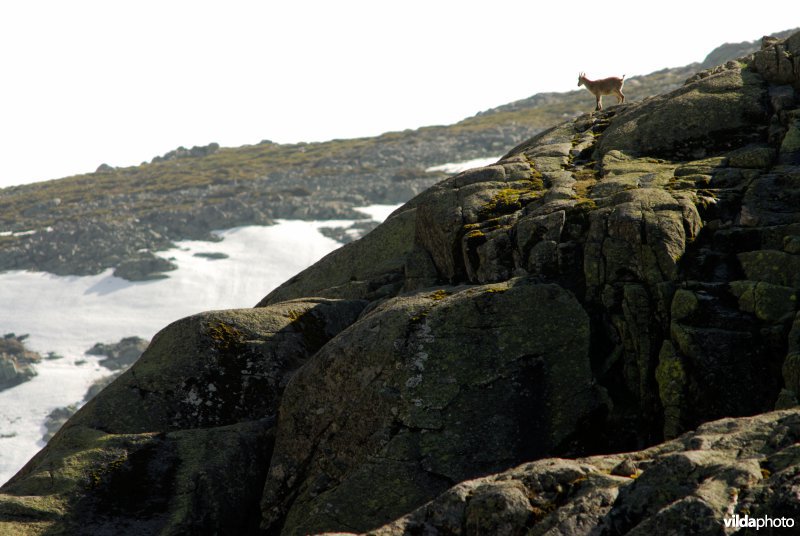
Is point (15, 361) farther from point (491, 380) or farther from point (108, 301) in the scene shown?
point (491, 380)

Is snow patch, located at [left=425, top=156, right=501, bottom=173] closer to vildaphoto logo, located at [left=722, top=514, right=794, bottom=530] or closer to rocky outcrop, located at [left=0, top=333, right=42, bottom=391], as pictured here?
rocky outcrop, located at [left=0, top=333, right=42, bottom=391]

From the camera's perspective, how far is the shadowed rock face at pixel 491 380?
15.0 m

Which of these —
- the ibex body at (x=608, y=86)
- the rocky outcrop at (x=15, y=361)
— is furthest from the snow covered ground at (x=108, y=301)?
the ibex body at (x=608, y=86)

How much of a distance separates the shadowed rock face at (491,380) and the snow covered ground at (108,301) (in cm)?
4537

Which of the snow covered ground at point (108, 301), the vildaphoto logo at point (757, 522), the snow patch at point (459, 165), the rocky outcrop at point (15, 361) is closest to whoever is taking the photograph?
the vildaphoto logo at point (757, 522)

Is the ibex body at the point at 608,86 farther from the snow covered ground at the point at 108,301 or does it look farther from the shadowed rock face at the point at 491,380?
the snow covered ground at the point at 108,301

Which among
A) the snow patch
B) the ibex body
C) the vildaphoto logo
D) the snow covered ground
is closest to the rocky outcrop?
the snow covered ground

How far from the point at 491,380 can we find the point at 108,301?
269ft

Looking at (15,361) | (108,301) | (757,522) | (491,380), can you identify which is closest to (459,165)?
(108,301)

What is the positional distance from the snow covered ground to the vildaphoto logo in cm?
5880

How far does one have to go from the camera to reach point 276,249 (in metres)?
103

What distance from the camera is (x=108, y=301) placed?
9031cm

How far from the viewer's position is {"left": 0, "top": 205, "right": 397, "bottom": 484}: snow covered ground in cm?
6738

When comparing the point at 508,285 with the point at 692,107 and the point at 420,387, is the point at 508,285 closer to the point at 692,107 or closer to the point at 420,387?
the point at 420,387
